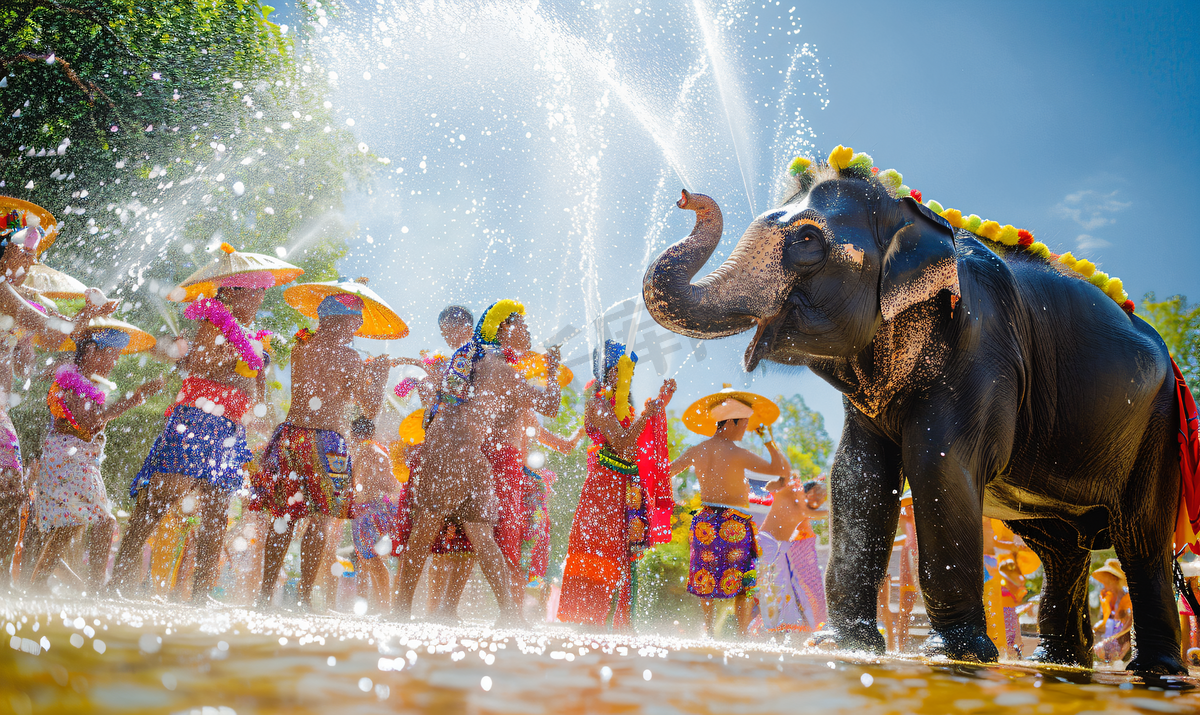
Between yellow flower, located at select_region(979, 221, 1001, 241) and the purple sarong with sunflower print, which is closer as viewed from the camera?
yellow flower, located at select_region(979, 221, 1001, 241)

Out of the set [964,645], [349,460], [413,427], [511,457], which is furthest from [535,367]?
[964,645]

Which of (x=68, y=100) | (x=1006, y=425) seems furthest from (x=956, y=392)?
(x=68, y=100)

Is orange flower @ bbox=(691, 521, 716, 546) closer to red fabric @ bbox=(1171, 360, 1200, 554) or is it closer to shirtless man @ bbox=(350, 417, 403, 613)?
shirtless man @ bbox=(350, 417, 403, 613)

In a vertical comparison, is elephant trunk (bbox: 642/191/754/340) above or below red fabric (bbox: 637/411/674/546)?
above

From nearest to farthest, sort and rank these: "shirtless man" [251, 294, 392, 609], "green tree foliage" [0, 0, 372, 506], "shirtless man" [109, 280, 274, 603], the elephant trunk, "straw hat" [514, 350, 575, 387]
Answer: the elephant trunk < "shirtless man" [109, 280, 274, 603] < "shirtless man" [251, 294, 392, 609] < "straw hat" [514, 350, 575, 387] < "green tree foliage" [0, 0, 372, 506]

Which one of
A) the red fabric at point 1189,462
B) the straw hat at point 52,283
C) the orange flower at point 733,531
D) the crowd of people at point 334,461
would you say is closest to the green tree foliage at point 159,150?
the straw hat at point 52,283

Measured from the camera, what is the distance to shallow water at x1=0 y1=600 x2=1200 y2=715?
1.89 feet

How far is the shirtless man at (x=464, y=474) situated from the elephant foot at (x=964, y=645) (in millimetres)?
2143

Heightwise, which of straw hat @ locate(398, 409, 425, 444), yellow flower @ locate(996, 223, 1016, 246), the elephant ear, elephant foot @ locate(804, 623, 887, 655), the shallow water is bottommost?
elephant foot @ locate(804, 623, 887, 655)

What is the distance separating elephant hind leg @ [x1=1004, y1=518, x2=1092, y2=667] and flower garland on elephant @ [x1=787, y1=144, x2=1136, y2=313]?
1063mm

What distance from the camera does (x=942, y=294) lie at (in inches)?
98.3

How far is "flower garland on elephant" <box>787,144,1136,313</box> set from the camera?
267cm

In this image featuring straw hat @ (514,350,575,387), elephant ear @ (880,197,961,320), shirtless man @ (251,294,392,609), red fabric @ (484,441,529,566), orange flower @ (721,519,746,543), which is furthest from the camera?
orange flower @ (721,519,746,543)

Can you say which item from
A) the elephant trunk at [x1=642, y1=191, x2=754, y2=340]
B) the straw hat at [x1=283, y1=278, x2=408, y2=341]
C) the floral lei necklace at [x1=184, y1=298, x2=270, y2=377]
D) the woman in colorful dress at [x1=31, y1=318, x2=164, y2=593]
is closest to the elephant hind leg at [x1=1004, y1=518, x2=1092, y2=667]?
the elephant trunk at [x1=642, y1=191, x2=754, y2=340]
